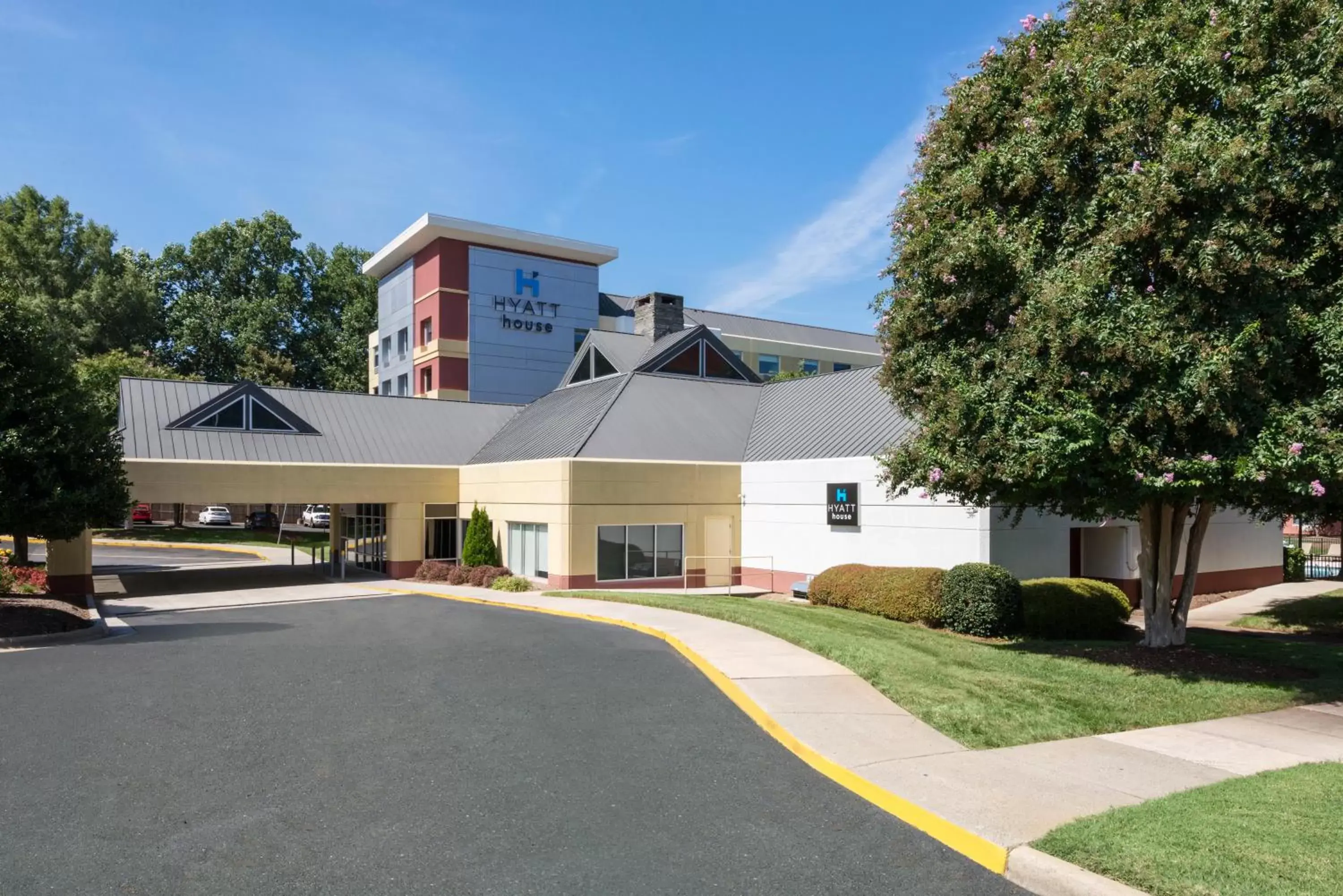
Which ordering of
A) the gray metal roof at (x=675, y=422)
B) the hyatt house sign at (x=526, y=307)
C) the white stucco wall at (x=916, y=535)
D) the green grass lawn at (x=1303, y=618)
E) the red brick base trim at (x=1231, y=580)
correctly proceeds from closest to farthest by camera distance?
the green grass lawn at (x=1303, y=618) → the white stucco wall at (x=916, y=535) → the red brick base trim at (x=1231, y=580) → the gray metal roof at (x=675, y=422) → the hyatt house sign at (x=526, y=307)

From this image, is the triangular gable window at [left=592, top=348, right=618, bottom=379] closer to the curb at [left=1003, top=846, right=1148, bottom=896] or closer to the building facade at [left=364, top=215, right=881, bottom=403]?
the building facade at [left=364, top=215, right=881, bottom=403]

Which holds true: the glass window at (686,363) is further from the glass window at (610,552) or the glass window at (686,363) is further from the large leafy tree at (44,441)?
the large leafy tree at (44,441)

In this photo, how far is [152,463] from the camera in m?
27.3

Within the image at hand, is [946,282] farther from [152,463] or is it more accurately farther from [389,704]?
[152,463]

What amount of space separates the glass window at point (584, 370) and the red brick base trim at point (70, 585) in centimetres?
1758

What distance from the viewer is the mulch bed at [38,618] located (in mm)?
17547

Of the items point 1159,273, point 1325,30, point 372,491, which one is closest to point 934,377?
point 1159,273

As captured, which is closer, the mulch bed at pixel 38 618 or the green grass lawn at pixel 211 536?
the mulch bed at pixel 38 618

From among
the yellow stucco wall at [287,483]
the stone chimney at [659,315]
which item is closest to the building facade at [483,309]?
the stone chimney at [659,315]

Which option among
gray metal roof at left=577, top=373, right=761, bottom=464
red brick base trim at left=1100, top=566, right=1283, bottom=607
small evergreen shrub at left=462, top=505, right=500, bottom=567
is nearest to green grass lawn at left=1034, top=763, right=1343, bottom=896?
red brick base trim at left=1100, top=566, right=1283, bottom=607

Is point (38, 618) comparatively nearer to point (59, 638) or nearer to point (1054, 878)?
point (59, 638)

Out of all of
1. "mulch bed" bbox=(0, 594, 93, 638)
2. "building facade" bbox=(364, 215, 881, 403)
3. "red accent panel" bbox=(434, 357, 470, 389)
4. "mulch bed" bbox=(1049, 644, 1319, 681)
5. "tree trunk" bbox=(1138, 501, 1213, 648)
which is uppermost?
"building facade" bbox=(364, 215, 881, 403)

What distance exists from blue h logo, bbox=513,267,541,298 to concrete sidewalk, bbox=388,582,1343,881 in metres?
41.9

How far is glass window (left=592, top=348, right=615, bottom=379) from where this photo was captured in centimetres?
3413
